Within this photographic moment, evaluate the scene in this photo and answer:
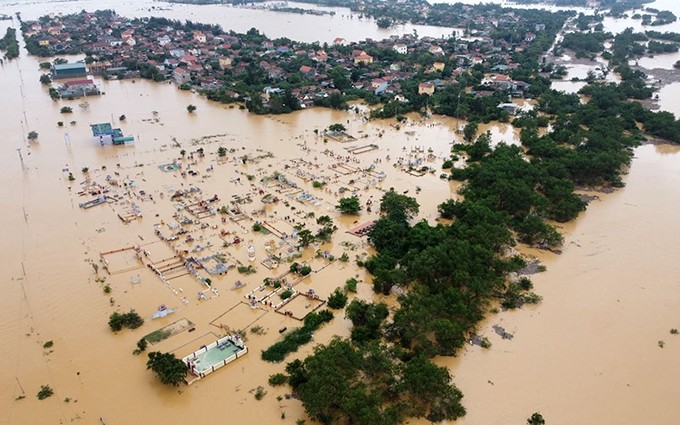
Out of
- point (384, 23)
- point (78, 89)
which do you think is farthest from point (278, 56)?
point (384, 23)

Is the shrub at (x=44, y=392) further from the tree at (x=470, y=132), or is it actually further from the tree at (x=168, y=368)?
the tree at (x=470, y=132)

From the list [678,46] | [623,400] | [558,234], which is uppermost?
[678,46]

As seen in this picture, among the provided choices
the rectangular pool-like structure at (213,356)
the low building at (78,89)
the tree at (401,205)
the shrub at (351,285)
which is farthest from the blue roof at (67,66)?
the rectangular pool-like structure at (213,356)

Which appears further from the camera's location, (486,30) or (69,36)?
(486,30)

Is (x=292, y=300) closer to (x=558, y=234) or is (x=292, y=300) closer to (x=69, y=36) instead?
(x=558, y=234)

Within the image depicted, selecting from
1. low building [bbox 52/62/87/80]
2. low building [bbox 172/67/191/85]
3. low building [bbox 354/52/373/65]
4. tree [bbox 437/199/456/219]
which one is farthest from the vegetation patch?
low building [bbox 52/62/87/80]

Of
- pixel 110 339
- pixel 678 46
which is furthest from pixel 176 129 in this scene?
pixel 678 46
